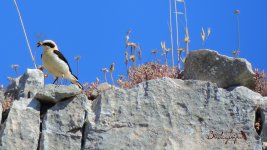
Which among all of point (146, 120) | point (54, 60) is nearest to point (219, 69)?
point (146, 120)

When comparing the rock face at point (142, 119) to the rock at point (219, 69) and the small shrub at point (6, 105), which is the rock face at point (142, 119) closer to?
the small shrub at point (6, 105)

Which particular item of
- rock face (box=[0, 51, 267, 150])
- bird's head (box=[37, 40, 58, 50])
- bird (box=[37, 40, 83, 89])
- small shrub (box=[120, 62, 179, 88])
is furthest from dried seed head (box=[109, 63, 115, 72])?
rock face (box=[0, 51, 267, 150])

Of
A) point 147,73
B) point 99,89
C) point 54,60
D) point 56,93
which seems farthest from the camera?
point 54,60

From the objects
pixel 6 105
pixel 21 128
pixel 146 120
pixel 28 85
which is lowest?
pixel 21 128

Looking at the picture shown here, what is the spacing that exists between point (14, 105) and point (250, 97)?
3.39 meters

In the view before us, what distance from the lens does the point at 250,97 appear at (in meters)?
9.54

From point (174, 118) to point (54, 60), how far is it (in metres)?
2.72

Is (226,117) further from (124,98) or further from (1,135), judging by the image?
(1,135)

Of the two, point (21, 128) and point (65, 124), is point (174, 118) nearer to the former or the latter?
point (65, 124)

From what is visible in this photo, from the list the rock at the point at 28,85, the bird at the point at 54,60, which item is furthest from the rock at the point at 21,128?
the bird at the point at 54,60

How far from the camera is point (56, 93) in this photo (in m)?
9.47

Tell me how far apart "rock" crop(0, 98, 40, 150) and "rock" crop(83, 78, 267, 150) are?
0.74 meters

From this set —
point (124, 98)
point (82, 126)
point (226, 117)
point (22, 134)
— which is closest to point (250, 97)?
point (226, 117)

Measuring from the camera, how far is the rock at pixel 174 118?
909cm
